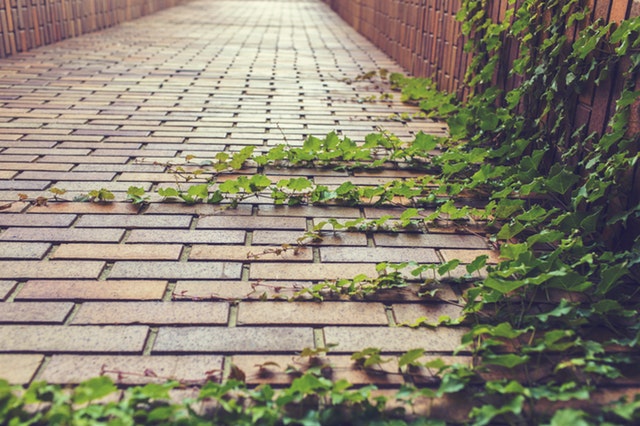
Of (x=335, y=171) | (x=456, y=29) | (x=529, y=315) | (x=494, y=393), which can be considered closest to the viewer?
(x=494, y=393)

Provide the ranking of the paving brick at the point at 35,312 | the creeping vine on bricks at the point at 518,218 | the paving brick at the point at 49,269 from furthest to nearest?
1. the paving brick at the point at 49,269
2. the paving brick at the point at 35,312
3. the creeping vine on bricks at the point at 518,218

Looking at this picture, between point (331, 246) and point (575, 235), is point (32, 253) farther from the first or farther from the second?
point (575, 235)

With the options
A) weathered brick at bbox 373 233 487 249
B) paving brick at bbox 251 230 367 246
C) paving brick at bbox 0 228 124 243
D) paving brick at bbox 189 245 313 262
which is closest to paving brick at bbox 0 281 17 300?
paving brick at bbox 0 228 124 243

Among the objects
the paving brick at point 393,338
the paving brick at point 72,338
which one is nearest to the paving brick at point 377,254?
the paving brick at point 393,338

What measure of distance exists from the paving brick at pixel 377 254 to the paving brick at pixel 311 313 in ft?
0.86

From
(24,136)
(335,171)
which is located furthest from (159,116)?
(335,171)

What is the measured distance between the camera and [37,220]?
211 centimetres

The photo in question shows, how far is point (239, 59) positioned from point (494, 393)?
465 cm

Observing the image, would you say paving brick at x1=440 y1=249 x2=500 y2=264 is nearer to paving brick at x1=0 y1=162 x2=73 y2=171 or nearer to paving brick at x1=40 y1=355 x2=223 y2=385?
paving brick at x1=40 y1=355 x2=223 y2=385

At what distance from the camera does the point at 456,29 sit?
377 centimetres

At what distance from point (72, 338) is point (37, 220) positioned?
782 mm

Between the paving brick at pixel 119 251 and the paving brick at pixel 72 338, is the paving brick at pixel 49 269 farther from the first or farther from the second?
the paving brick at pixel 72 338

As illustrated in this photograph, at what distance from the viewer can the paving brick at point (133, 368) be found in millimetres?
1338

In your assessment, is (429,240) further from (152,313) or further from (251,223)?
(152,313)
